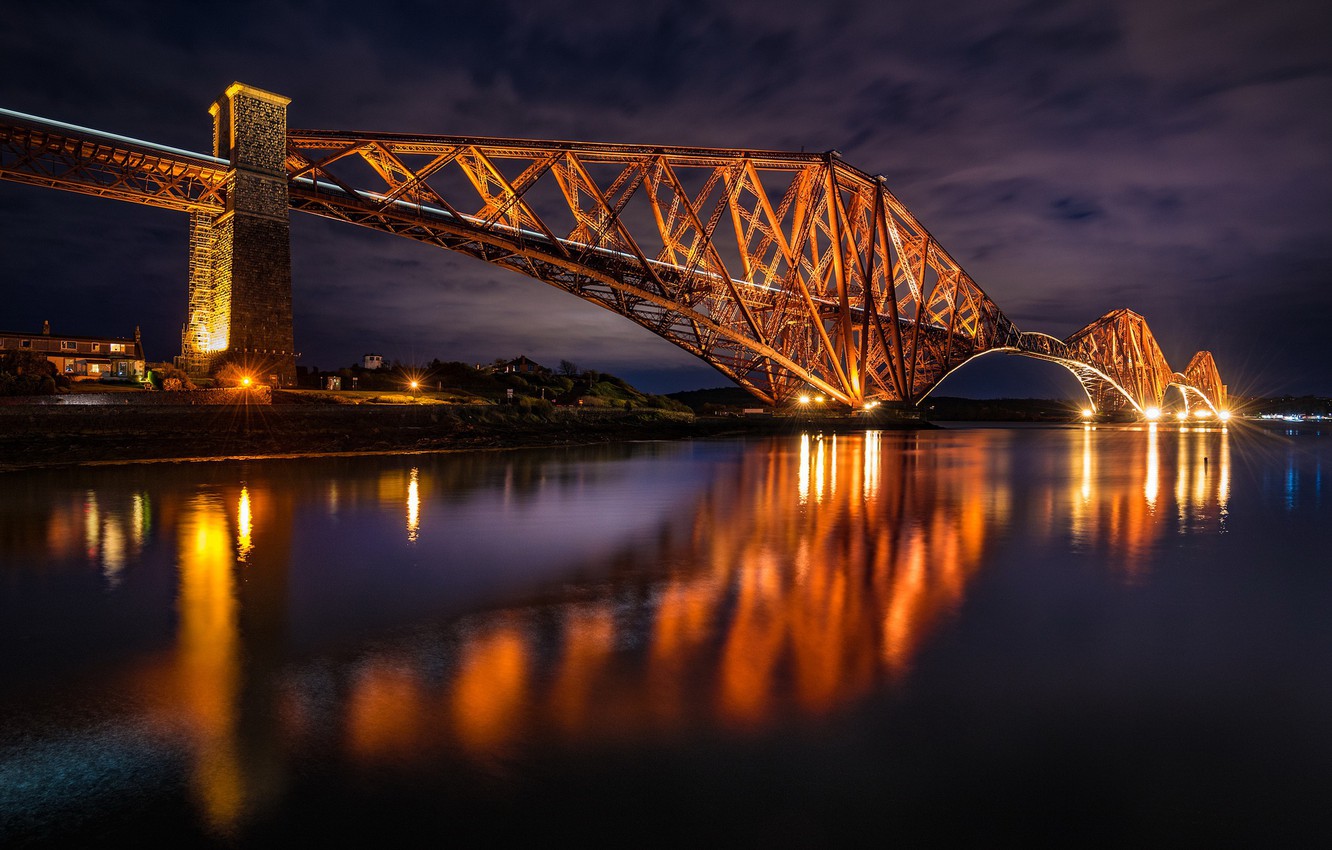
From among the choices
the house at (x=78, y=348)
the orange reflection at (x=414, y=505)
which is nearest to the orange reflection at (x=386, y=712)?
the orange reflection at (x=414, y=505)

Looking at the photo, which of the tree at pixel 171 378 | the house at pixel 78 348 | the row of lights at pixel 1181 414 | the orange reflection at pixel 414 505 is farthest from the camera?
the row of lights at pixel 1181 414

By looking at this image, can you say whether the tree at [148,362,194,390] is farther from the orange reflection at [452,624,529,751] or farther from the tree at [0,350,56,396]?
the orange reflection at [452,624,529,751]

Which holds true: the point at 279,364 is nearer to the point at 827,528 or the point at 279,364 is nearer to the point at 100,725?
the point at 827,528

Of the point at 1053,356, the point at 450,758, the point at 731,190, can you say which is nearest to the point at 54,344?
the point at 731,190

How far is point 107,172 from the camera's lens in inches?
989

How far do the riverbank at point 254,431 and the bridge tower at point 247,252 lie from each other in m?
2.46

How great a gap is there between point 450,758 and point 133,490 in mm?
14268

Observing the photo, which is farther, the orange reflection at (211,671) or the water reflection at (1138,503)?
the water reflection at (1138,503)

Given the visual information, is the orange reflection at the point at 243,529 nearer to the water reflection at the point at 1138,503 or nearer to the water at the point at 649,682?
the water at the point at 649,682

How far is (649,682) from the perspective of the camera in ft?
15.3

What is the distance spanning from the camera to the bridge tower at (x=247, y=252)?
25625 millimetres

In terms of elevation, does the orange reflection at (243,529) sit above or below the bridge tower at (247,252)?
below

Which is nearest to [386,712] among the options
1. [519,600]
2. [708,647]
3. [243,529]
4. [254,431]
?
[708,647]

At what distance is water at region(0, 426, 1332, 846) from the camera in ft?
10.6
